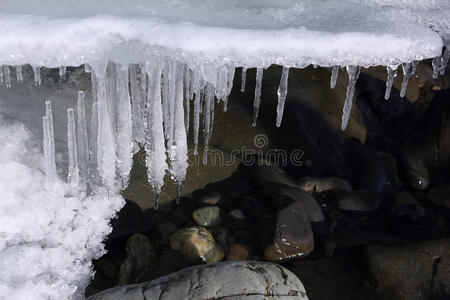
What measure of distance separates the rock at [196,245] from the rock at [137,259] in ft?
0.74

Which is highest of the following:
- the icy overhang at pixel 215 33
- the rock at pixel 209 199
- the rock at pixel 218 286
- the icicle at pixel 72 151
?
the icy overhang at pixel 215 33

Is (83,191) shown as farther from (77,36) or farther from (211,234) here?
(77,36)

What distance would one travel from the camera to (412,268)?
13.9ft

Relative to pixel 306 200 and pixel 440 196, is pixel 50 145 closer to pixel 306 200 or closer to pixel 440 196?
pixel 306 200

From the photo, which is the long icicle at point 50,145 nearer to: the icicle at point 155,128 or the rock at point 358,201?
the icicle at point 155,128

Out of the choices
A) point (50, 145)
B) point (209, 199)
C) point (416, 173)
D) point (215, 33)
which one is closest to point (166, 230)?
point (209, 199)

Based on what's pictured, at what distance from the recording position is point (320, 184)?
5.51 m

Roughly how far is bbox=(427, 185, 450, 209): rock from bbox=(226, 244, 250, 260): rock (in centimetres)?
236

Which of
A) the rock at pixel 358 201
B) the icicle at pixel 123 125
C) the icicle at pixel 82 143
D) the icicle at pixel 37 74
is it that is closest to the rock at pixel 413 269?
the rock at pixel 358 201

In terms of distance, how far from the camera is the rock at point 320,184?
5.49 metres

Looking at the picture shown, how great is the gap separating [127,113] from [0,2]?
1.07 metres

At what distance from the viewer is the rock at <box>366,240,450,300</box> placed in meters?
4.15

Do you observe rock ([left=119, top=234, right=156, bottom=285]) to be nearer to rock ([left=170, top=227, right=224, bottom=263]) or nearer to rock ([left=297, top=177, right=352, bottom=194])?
rock ([left=170, top=227, right=224, bottom=263])

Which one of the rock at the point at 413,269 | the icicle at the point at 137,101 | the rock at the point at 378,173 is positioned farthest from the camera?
the rock at the point at 378,173
